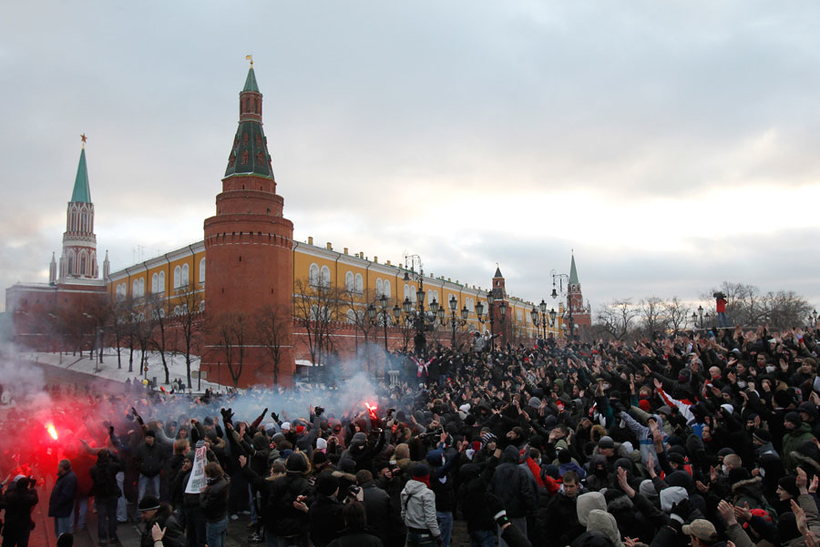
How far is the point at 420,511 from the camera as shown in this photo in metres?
5.58

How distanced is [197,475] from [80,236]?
101 m

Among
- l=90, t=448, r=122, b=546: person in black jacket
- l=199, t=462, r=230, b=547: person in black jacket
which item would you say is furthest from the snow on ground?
l=199, t=462, r=230, b=547: person in black jacket

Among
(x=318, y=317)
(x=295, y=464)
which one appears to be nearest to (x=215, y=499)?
(x=295, y=464)

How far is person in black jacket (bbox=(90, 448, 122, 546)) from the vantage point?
8172 mm

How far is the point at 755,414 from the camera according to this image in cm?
686

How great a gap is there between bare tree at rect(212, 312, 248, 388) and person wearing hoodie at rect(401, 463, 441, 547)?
4226 centimetres

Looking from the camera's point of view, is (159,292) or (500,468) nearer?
(500,468)

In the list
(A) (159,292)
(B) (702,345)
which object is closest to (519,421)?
(B) (702,345)

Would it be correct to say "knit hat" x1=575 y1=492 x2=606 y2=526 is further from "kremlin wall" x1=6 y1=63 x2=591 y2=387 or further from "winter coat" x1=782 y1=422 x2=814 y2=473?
"kremlin wall" x1=6 y1=63 x2=591 y2=387

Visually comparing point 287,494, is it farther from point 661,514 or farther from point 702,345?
point 702,345

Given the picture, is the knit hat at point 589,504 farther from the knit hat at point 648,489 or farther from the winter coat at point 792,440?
the winter coat at point 792,440

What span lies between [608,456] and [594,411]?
2763mm

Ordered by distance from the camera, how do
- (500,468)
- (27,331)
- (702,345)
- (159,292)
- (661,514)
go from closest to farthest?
1. (661,514)
2. (500,468)
3. (702,345)
4. (27,331)
5. (159,292)

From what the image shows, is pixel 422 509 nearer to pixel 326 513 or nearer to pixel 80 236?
pixel 326 513
